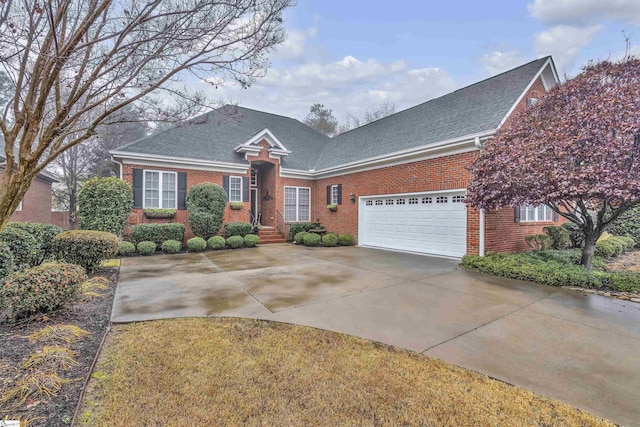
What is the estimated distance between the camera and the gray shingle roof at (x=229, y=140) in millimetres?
12180

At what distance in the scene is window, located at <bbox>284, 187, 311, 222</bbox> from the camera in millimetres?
14750

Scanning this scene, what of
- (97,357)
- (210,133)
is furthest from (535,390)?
(210,133)

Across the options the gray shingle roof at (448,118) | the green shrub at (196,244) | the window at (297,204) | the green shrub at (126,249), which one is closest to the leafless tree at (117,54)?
the green shrub at (126,249)

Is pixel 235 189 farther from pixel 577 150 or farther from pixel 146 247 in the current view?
pixel 577 150

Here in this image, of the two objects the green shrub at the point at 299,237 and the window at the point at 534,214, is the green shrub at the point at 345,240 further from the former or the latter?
the window at the point at 534,214

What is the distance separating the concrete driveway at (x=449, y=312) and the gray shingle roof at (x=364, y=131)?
3.08 meters

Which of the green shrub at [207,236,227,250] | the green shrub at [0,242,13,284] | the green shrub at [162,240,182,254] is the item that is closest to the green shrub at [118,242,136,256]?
the green shrub at [162,240,182,254]

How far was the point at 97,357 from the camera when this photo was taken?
295 cm

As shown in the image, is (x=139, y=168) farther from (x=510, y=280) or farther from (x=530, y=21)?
(x=530, y=21)

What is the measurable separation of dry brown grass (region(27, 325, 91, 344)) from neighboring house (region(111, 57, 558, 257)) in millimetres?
3580

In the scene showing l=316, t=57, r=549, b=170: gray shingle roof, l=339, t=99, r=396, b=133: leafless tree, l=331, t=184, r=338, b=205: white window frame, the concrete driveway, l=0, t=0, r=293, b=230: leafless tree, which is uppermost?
l=339, t=99, r=396, b=133: leafless tree

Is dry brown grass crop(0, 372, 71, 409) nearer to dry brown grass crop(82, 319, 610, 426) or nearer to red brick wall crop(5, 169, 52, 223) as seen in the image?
Answer: dry brown grass crop(82, 319, 610, 426)

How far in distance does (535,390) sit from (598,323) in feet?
8.16

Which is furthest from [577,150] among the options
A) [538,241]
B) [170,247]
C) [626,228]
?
[170,247]
